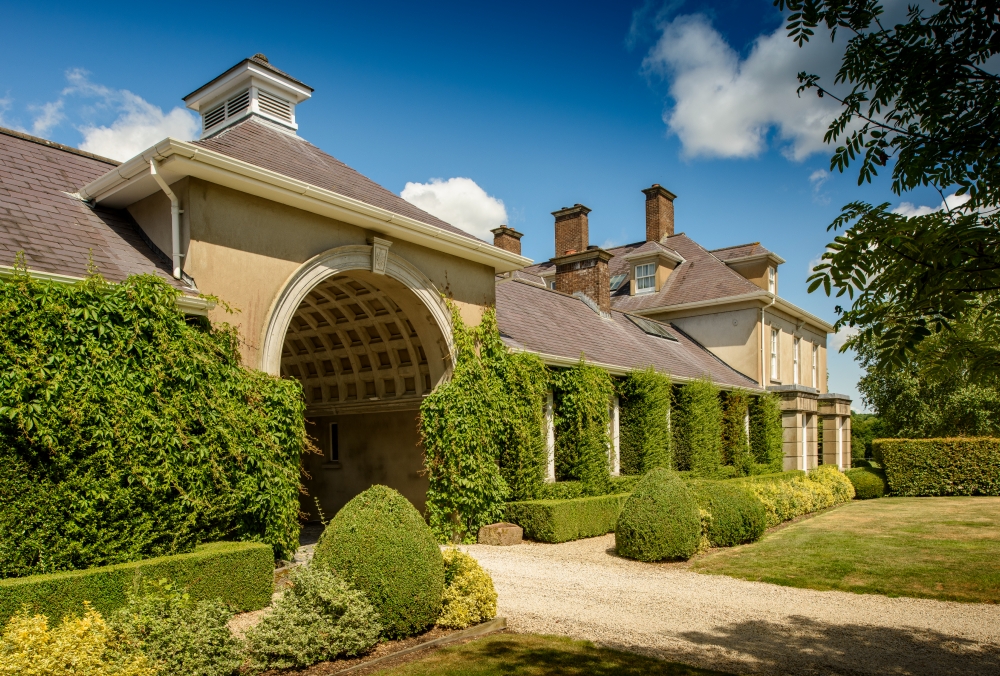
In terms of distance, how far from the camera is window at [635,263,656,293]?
28.5 m

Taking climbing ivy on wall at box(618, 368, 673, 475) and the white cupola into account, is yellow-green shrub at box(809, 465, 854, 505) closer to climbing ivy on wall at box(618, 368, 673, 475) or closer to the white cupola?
climbing ivy on wall at box(618, 368, 673, 475)

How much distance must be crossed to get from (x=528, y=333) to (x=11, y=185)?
10.5 m

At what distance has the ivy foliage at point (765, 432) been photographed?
24.2 meters

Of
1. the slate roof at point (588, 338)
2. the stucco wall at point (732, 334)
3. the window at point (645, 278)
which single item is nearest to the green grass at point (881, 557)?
the slate roof at point (588, 338)

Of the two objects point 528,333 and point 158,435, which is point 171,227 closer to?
point 158,435

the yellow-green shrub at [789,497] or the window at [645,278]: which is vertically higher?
the window at [645,278]

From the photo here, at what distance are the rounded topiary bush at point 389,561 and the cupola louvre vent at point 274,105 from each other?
921 cm

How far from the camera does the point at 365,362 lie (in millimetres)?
15969

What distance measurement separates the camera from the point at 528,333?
56.7 ft

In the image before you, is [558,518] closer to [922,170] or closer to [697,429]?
[697,429]

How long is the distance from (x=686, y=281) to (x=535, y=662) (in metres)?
22.8

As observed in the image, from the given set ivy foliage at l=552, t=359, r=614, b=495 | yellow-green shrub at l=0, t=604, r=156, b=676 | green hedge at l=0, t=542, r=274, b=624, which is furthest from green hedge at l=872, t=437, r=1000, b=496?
yellow-green shrub at l=0, t=604, r=156, b=676

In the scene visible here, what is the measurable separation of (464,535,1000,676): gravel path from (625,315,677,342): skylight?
1362 centimetres

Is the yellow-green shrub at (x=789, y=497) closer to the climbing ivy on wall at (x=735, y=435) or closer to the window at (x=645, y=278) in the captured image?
the climbing ivy on wall at (x=735, y=435)
